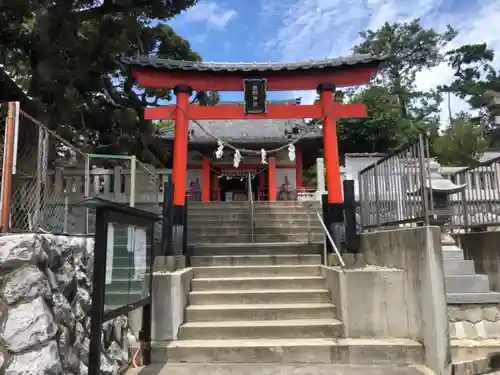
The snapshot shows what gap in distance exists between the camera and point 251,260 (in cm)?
679

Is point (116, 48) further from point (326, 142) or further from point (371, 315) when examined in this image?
point (371, 315)

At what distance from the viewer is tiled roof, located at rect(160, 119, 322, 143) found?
58.2ft

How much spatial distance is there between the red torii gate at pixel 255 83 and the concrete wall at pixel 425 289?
272cm

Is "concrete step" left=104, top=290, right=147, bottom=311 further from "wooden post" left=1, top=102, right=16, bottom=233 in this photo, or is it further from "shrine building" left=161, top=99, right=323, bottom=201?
"shrine building" left=161, top=99, right=323, bottom=201

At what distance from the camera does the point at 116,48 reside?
1030cm

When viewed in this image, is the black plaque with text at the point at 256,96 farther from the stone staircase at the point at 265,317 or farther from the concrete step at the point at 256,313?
the concrete step at the point at 256,313

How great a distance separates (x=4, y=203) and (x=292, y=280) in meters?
4.12

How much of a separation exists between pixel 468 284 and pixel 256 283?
3.09 m

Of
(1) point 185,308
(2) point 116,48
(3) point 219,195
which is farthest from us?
(3) point 219,195

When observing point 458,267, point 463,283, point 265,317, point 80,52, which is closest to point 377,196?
point 458,267

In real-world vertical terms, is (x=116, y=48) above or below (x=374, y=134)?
below

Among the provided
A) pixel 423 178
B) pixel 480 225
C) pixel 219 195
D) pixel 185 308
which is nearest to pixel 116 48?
pixel 185 308

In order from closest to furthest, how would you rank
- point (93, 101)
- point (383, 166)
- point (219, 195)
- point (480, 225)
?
point (383, 166)
point (480, 225)
point (93, 101)
point (219, 195)

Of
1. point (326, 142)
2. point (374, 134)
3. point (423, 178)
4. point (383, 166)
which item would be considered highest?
point (374, 134)
